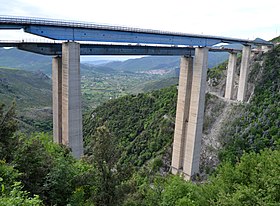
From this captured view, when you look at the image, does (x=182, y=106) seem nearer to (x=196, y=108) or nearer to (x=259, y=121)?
(x=196, y=108)

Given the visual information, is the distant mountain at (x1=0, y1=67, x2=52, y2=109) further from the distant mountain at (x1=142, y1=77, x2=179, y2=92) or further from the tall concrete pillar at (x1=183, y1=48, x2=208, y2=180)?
the distant mountain at (x1=142, y1=77, x2=179, y2=92)

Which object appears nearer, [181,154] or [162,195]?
[162,195]

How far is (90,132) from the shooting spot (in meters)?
43.4

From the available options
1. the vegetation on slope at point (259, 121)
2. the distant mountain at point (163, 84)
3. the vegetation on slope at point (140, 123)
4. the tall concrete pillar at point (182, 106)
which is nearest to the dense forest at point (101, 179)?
the tall concrete pillar at point (182, 106)

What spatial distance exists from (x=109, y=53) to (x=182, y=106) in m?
9.85

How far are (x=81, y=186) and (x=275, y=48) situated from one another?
37357mm

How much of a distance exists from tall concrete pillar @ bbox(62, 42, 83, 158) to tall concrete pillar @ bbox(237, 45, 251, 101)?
25746 mm

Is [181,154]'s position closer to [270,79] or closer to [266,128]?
[266,128]

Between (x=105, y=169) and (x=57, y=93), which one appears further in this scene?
(x=57, y=93)

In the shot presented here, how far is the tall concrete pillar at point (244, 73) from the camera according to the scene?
34531mm

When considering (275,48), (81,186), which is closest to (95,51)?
(81,186)

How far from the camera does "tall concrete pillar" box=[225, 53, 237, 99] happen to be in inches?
1387

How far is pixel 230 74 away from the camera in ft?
118

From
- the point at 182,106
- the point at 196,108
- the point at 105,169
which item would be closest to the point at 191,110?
the point at 196,108
